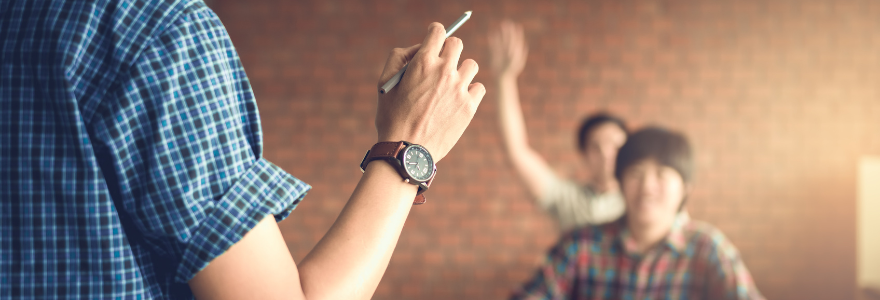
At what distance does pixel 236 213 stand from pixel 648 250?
174 centimetres

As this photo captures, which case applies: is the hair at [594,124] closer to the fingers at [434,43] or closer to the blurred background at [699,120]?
the blurred background at [699,120]

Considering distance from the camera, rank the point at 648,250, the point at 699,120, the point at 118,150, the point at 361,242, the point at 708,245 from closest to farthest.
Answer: the point at 118,150 → the point at 361,242 → the point at 708,245 → the point at 648,250 → the point at 699,120

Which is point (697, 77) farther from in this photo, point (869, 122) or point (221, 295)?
point (221, 295)

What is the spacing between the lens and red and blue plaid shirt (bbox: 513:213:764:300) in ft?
5.92

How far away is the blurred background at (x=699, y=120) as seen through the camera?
3.79 meters

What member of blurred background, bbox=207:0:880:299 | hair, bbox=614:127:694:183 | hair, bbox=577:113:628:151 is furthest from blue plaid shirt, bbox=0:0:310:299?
blurred background, bbox=207:0:880:299

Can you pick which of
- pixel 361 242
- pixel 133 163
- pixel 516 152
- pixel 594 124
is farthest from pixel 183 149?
pixel 594 124

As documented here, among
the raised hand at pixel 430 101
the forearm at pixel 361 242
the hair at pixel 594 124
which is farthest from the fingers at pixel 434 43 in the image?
the hair at pixel 594 124

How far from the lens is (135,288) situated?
0.44m

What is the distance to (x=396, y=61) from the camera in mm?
591

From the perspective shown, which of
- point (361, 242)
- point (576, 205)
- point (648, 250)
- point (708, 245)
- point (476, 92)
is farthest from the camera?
point (576, 205)

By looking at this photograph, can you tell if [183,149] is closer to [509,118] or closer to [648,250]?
[648,250]

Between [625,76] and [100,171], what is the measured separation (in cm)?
374

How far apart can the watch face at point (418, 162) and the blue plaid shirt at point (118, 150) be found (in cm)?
11
